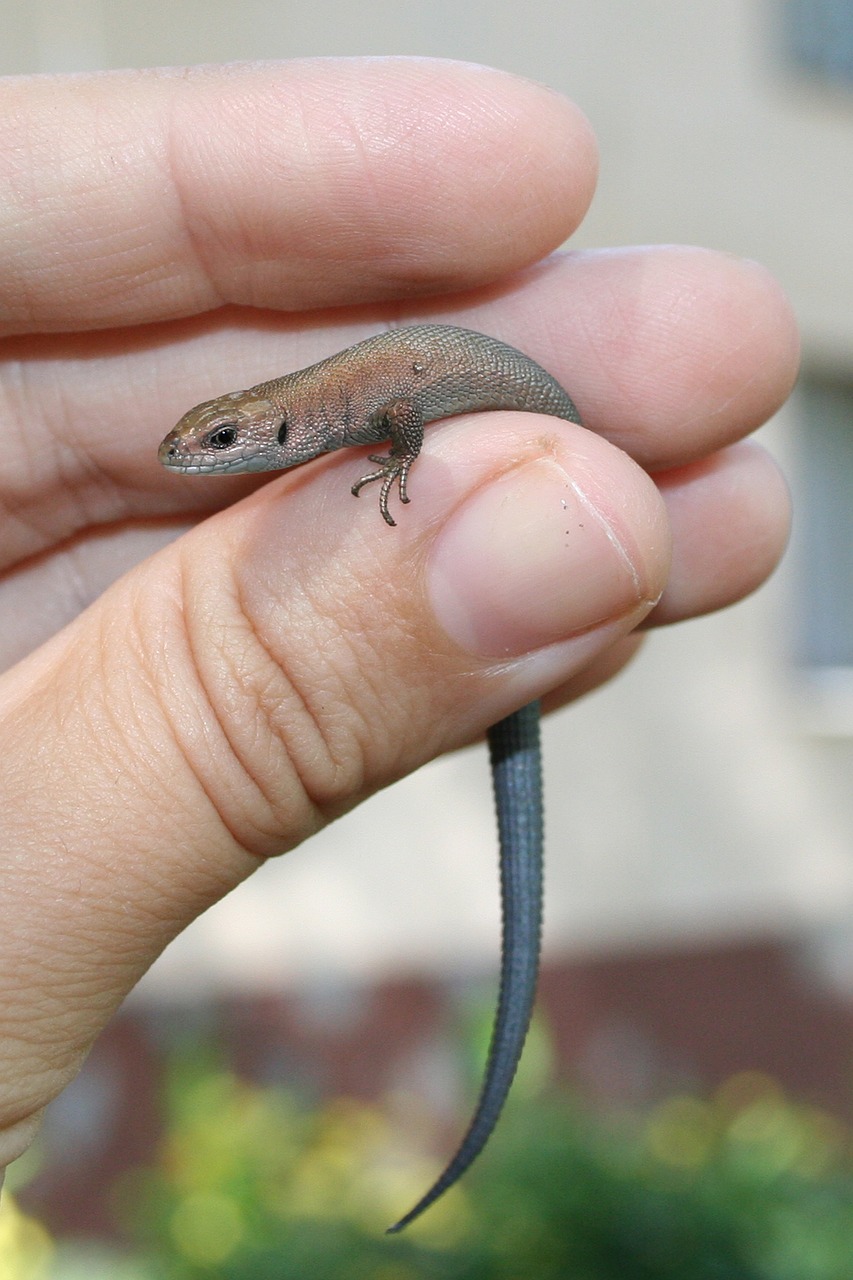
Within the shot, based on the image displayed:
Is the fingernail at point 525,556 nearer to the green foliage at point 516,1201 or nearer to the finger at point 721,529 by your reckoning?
the finger at point 721,529

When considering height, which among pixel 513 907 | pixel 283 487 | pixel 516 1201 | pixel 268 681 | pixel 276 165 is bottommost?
pixel 516 1201

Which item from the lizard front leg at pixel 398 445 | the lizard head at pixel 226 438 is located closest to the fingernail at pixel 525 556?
the lizard front leg at pixel 398 445

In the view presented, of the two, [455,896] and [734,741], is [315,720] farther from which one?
[734,741]

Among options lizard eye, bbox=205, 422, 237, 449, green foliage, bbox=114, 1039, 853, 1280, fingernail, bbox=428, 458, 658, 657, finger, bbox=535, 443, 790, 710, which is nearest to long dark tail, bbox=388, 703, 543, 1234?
finger, bbox=535, 443, 790, 710

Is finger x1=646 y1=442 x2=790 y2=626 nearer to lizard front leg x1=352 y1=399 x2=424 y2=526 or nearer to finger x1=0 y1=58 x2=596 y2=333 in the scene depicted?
finger x1=0 y1=58 x2=596 y2=333

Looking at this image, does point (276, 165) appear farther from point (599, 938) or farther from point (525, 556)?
point (599, 938)

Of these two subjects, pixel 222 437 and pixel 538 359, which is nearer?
pixel 222 437

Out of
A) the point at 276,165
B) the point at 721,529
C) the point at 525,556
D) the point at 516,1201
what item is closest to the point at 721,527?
the point at 721,529
